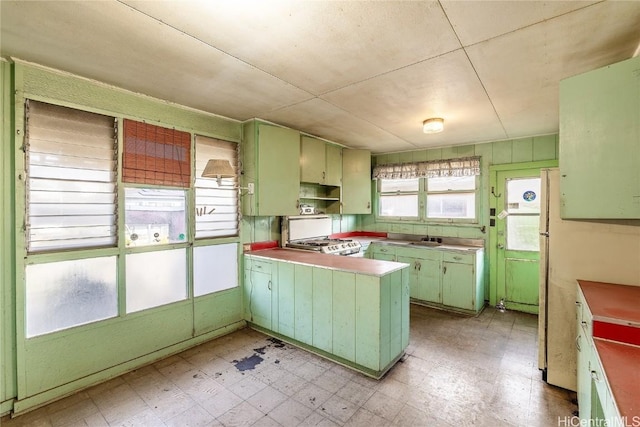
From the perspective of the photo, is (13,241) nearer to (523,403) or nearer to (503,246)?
(523,403)

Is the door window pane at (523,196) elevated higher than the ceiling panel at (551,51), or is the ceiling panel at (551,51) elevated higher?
the ceiling panel at (551,51)

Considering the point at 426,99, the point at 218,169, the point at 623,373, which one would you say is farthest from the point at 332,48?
the point at 623,373

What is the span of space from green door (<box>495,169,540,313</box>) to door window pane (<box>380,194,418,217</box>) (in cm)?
126

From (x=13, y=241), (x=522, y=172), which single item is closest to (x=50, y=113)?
(x=13, y=241)

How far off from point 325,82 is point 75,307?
9.00ft

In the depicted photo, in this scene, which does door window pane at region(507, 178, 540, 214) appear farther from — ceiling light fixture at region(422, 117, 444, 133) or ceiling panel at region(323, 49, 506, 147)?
ceiling light fixture at region(422, 117, 444, 133)

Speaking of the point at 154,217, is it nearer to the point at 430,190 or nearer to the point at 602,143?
the point at 602,143

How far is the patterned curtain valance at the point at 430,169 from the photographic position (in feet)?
14.6

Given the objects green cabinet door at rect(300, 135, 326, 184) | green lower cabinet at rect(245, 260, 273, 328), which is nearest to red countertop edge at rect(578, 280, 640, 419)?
green lower cabinet at rect(245, 260, 273, 328)

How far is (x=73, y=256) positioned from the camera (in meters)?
2.32

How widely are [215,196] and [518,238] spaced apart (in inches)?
166

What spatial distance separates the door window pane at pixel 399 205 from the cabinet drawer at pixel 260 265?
2819 mm

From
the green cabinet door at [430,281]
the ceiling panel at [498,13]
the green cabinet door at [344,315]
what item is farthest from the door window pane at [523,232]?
the ceiling panel at [498,13]

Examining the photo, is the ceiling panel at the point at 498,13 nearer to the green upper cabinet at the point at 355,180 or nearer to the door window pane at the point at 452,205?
the green upper cabinet at the point at 355,180
